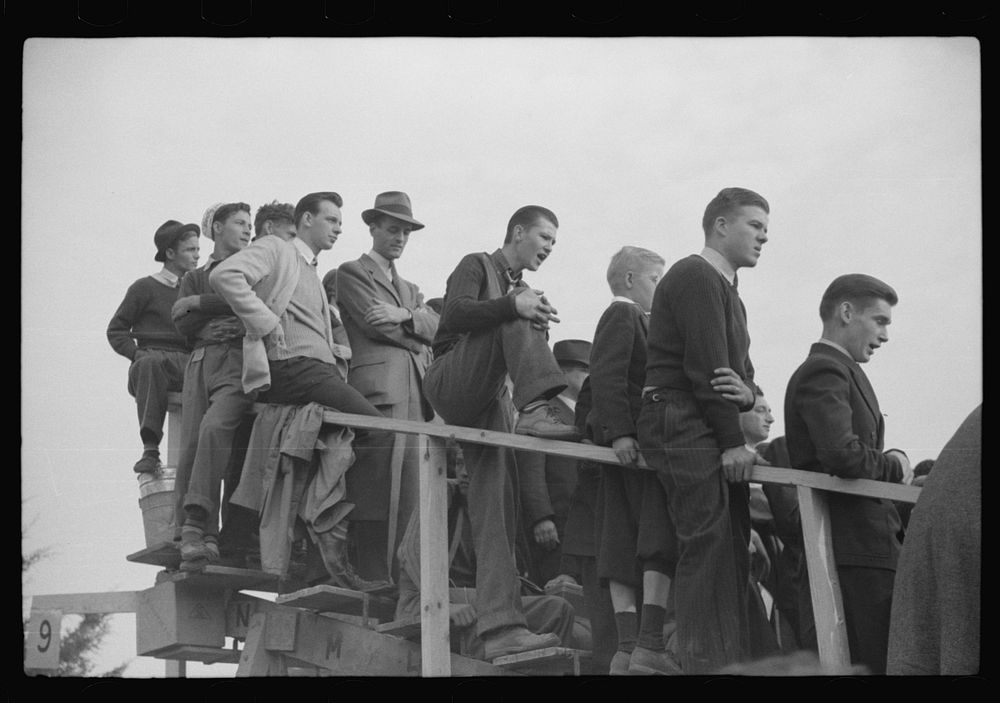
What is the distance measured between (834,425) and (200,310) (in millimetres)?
3597

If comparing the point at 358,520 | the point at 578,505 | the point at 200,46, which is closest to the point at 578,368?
the point at 578,505

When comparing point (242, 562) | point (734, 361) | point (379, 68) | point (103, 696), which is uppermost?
point (379, 68)

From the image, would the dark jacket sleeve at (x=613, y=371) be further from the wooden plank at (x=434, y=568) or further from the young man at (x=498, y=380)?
the wooden plank at (x=434, y=568)

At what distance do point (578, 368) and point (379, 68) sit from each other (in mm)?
2064

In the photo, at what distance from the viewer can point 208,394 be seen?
11430 millimetres

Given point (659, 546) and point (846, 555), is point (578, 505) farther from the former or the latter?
point (846, 555)

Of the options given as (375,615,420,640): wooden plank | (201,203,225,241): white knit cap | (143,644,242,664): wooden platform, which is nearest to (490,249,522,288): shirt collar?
→ (201,203,225,241): white knit cap

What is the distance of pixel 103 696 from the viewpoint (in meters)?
11.1

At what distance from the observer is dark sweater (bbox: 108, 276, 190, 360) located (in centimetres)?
1151

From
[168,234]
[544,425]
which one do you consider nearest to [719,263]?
[544,425]

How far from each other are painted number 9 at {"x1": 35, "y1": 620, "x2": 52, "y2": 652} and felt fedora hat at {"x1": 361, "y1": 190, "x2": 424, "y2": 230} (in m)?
2.86

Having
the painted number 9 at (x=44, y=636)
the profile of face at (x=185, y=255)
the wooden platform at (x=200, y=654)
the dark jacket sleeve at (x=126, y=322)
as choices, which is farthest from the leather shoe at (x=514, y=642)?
the profile of face at (x=185, y=255)

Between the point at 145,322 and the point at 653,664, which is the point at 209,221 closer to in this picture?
the point at 145,322

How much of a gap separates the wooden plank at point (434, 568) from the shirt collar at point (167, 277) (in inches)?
70.7
